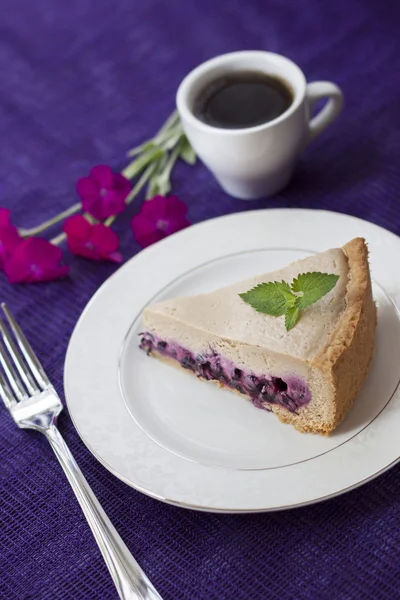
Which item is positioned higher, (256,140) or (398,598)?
(256,140)

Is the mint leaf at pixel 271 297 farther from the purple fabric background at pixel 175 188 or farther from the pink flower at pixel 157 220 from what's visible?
the pink flower at pixel 157 220

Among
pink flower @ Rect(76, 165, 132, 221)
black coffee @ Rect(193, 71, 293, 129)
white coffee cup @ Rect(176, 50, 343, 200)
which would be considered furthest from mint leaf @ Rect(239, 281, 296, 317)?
pink flower @ Rect(76, 165, 132, 221)

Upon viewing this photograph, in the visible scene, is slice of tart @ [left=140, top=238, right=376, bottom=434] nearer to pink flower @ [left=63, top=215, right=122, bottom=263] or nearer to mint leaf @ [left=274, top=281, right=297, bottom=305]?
mint leaf @ [left=274, top=281, right=297, bottom=305]

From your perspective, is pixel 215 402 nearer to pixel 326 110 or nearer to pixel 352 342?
pixel 352 342

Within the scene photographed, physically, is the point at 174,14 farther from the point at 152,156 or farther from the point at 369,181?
the point at 369,181

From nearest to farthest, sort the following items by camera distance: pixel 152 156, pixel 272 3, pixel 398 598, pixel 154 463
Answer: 1. pixel 398 598
2. pixel 154 463
3. pixel 152 156
4. pixel 272 3

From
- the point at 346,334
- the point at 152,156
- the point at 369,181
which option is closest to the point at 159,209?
the point at 152,156
